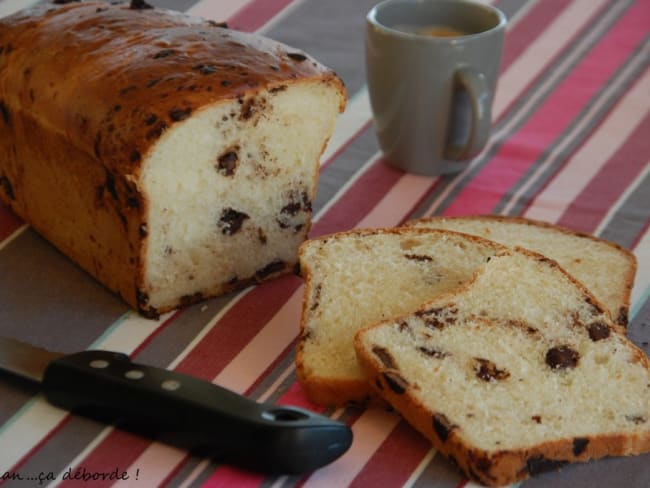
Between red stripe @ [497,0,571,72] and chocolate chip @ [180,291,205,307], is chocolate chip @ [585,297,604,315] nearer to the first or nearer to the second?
chocolate chip @ [180,291,205,307]

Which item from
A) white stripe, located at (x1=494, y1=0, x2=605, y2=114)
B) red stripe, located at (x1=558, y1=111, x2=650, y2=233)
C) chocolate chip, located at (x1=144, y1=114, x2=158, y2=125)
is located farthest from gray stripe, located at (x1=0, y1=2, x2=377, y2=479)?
white stripe, located at (x1=494, y1=0, x2=605, y2=114)

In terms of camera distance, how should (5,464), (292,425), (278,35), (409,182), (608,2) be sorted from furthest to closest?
(608,2)
(278,35)
(409,182)
(5,464)
(292,425)

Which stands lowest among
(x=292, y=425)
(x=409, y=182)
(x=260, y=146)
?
(x=409, y=182)

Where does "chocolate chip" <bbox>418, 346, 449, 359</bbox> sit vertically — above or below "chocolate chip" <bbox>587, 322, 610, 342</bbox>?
above

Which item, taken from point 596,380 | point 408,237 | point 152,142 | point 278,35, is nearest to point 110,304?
point 152,142

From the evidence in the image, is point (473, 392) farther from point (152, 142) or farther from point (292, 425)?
point (152, 142)

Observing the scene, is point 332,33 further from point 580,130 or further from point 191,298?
point 191,298
